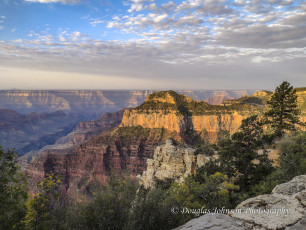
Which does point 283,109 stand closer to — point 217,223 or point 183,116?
point 217,223

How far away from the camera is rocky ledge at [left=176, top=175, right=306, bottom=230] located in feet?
18.9

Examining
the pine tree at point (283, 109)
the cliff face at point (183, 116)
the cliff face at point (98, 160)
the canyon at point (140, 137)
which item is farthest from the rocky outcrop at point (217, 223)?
the cliff face at point (183, 116)

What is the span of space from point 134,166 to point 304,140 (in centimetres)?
7634

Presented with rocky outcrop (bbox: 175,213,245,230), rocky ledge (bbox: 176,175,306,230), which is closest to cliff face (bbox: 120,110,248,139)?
rocky ledge (bbox: 176,175,306,230)

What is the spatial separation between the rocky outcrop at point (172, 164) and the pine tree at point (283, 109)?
12667 mm

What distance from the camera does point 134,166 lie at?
293ft

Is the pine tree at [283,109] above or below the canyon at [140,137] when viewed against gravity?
above

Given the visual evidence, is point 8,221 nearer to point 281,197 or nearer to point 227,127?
point 281,197

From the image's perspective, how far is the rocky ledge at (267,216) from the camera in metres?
5.75

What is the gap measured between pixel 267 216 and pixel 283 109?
28.7 metres

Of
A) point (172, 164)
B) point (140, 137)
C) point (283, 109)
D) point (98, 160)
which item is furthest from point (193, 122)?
point (283, 109)

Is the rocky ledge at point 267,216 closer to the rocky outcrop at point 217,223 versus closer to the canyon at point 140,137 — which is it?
the rocky outcrop at point 217,223

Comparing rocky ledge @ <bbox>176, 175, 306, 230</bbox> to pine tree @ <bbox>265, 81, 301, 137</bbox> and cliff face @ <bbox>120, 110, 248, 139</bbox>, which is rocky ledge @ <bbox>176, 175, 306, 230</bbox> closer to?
pine tree @ <bbox>265, 81, 301, 137</bbox>

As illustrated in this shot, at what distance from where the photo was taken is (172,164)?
1463 inches
